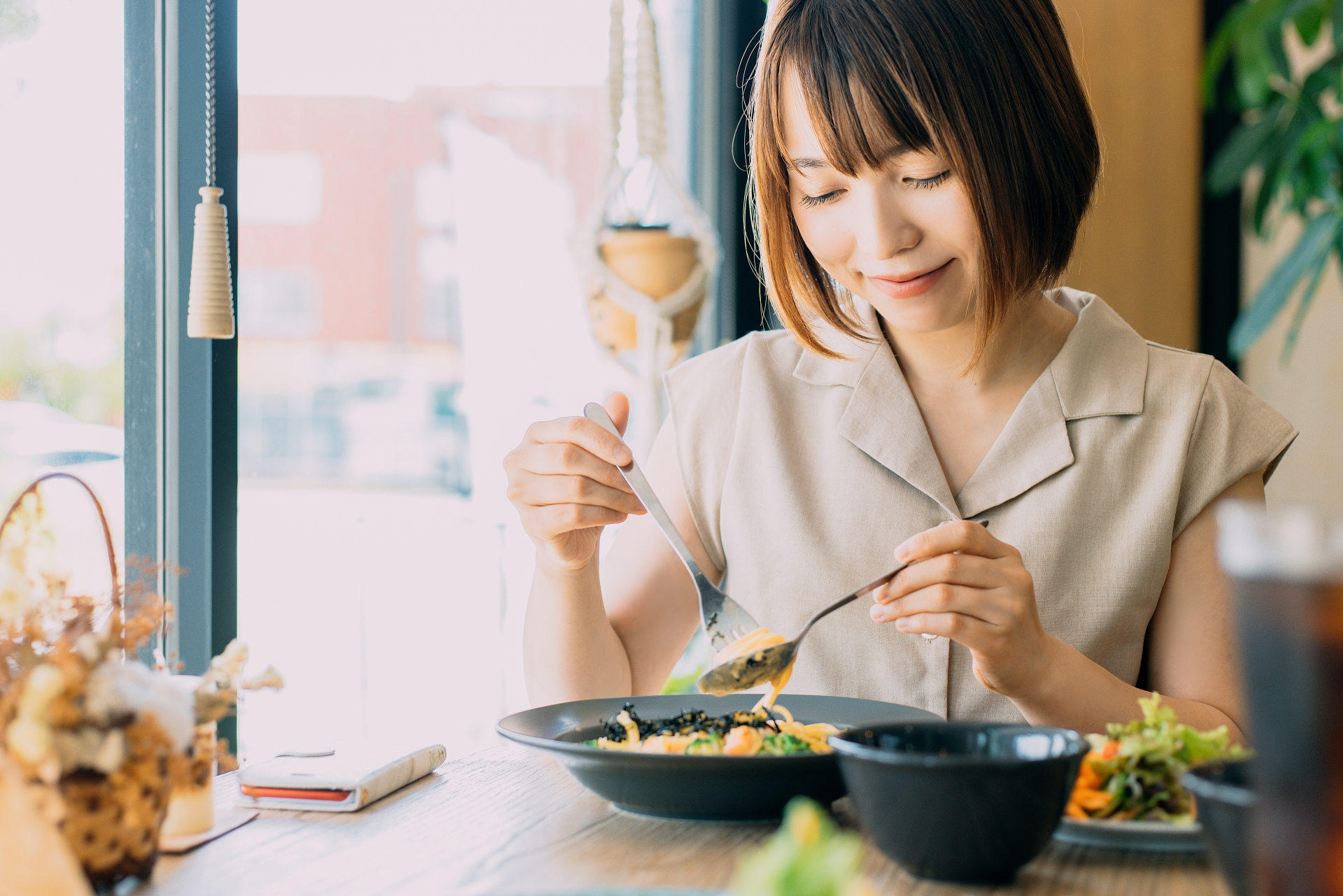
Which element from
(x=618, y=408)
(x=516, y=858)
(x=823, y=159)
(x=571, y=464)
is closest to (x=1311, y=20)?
(x=823, y=159)

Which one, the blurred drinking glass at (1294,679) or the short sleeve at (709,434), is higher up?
the short sleeve at (709,434)

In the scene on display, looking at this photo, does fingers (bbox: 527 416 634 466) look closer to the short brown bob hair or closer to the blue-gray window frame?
the short brown bob hair

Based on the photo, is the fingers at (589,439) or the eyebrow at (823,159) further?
the eyebrow at (823,159)

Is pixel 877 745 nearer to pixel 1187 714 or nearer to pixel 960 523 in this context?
pixel 960 523

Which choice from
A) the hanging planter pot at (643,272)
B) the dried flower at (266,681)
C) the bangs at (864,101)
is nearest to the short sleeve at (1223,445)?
the bangs at (864,101)

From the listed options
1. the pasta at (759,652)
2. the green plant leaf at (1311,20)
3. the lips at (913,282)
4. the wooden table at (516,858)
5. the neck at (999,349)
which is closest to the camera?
the wooden table at (516,858)

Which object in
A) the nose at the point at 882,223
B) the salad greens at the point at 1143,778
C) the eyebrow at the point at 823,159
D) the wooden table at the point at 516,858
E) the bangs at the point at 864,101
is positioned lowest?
the wooden table at the point at 516,858

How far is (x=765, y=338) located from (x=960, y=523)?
668mm

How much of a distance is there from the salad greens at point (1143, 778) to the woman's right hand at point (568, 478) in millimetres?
487

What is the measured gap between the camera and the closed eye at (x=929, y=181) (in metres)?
1.17

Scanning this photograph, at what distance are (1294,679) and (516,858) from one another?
470mm

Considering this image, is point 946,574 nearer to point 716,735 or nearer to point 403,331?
point 716,735

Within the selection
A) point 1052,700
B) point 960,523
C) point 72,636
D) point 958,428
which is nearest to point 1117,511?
point 958,428

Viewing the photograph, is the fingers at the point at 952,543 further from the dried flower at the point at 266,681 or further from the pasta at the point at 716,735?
the dried flower at the point at 266,681
